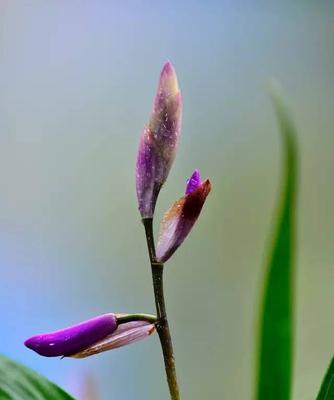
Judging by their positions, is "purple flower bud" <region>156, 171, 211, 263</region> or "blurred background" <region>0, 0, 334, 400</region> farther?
"blurred background" <region>0, 0, 334, 400</region>

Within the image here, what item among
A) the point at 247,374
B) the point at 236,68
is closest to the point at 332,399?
the point at 247,374

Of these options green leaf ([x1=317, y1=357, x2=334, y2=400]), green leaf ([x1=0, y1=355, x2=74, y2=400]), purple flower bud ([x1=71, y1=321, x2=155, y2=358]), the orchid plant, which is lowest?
green leaf ([x1=317, y1=357, x2=334, y2=400])

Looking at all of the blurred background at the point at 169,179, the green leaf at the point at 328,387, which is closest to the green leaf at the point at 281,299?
the green leaf at the point at 328,387

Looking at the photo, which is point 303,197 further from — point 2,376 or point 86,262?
point 2,376

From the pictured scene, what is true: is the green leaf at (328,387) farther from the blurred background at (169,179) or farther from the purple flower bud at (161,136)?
the blurred background at (169,179)

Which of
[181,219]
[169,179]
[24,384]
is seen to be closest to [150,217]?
[181,219]

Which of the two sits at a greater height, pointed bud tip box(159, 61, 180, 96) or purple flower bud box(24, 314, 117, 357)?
pointed bud tip box(159, 61, 180, 96)

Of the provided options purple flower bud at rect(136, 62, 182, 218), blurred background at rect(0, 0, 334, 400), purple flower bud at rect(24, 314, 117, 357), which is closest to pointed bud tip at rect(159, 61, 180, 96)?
purple flower bud at rect(136, 62, 182, 218)

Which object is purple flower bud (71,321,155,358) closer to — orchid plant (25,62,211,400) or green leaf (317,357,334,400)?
orchid plant (25,62,211,400)
